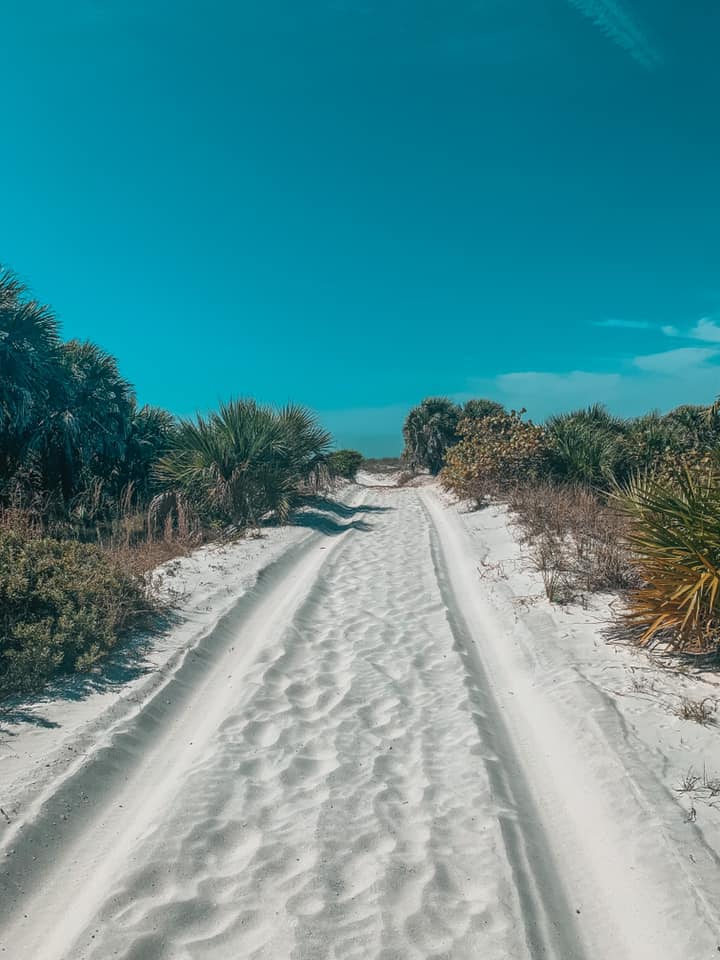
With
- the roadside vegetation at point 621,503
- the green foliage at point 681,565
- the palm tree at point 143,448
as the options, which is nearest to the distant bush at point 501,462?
the roadside vegetation at point 621,503

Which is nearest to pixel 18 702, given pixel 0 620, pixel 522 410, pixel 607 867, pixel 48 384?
pixel 0 620

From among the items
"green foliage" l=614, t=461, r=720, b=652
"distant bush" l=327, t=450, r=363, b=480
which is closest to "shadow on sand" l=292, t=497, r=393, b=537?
"green foliage" l=614, t=461, r=720, b=652

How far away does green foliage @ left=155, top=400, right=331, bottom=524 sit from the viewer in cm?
1352

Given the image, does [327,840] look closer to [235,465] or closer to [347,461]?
[235,465]

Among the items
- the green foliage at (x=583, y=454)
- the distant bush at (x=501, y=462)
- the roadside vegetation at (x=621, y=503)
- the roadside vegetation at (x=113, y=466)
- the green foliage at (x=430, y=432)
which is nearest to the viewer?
the roadside vegetation at (x=621, y=503)

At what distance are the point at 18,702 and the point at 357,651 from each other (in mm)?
2928

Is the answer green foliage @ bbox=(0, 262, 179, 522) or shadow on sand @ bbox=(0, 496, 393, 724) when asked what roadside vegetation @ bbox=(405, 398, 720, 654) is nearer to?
shadow on sand @ bbox=(0, 496, 393, 724)

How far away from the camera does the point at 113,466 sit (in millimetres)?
15133

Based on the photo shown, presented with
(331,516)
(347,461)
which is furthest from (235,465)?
(347,461)

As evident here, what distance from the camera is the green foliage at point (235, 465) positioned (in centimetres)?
1352

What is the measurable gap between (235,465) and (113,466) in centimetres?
354

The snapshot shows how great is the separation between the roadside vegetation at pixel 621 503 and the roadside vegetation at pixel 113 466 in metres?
5.09

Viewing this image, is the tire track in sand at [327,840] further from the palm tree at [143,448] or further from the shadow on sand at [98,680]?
the palm tree at [143,448]

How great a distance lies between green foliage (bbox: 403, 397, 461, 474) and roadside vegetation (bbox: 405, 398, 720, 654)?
13260 millimetres
